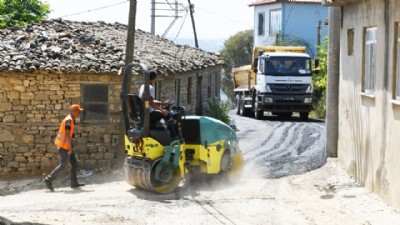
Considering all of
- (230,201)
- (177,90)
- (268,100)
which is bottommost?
(230,201)

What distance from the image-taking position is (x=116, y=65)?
1966 cm

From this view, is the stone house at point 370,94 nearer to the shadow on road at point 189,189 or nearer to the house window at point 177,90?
the shadow on road at point 189,189

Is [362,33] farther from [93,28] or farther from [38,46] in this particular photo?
[93,28]

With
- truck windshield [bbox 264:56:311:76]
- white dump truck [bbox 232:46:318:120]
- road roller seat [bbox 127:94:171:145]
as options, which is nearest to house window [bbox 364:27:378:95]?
road roller seat [bbox 127:94:171:145]

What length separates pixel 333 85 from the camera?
1845 centimetres

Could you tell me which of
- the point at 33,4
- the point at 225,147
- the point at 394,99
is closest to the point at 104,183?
the point at 225,147

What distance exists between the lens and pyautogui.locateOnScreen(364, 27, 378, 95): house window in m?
14.3

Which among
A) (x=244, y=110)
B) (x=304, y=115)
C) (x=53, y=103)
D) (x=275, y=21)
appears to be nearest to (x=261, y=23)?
(x=275, y=21)

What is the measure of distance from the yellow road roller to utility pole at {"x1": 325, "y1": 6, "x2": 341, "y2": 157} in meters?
4.10

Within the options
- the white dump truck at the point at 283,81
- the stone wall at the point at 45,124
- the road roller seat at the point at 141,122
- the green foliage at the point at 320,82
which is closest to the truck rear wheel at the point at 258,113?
the white dump truck at the point at 283,81

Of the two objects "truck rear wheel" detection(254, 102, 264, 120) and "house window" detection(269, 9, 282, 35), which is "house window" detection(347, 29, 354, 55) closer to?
"truck rear wheel" detection(254, 102, 264, 120)

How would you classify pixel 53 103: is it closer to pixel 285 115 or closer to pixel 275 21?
pixel 285 115

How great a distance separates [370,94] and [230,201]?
3545mm

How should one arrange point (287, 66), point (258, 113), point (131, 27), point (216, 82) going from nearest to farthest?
point (131, 27), point (287, 66), point (258, 113), point (216, 82)
